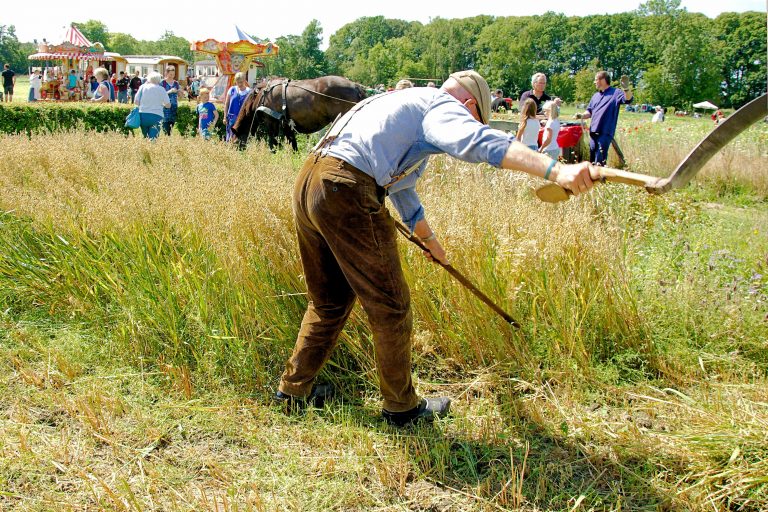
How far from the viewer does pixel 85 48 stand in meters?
34.3

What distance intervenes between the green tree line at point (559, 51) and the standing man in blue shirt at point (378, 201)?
250 feet

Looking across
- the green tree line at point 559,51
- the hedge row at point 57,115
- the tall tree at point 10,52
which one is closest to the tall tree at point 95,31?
the green tree line at point 559,51

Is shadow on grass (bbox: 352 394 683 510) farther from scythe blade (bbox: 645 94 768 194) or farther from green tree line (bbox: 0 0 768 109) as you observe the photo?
green tree line (bbox: 0 0 768 109)

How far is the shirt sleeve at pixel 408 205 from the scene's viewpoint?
308 centimetres

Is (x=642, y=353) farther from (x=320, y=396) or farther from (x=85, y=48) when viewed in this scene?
(x=85, y=48)

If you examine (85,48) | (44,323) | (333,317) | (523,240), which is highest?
(85,48)

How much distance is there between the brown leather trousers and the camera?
2654 millimetres

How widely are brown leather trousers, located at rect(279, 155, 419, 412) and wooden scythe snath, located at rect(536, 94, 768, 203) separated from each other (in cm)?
73

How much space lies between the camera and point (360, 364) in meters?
3.46

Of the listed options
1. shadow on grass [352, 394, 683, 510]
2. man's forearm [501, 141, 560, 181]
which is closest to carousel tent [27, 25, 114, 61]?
shadow on grass [352, 394, 683, 510]

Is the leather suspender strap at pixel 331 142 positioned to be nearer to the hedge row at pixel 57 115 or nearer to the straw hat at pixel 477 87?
the straw hat at pixel 477 87

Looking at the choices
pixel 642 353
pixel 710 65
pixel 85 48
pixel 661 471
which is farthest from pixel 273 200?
pixel 710 65

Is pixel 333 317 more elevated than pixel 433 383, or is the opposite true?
pixel 333 317

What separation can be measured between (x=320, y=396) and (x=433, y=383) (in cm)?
61
